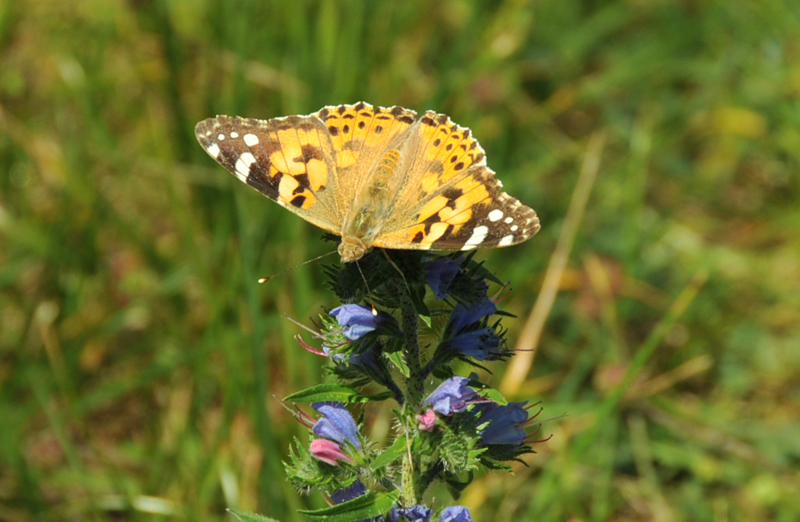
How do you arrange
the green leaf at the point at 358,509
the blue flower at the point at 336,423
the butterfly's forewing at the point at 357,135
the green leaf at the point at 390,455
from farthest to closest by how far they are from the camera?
the butterfly's forewing at the point at 357,135 → the blue flower at the point at 336,423 → the green leaf at the point at 390,455 → the green leaf at the point at 358,509

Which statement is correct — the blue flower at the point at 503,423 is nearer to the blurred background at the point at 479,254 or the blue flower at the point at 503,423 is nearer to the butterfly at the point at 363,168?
the butterfly at the point at 363,168

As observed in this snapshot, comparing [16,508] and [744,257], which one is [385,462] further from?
[744,257]

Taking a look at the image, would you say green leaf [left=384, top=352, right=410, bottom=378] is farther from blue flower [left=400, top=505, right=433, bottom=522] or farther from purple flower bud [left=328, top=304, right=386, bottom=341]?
blue flower [left=400, top=505, right=433, bottom=522]

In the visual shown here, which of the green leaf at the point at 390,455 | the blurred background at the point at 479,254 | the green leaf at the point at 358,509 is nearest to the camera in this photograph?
the green leaf at the point at 358,509

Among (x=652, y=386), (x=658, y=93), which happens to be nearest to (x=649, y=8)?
(x=658, y=93)

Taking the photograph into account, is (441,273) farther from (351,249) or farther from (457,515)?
(457,515)

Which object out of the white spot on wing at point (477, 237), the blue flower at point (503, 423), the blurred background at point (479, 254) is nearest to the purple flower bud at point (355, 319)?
the white spot on wing at point (477, 237)

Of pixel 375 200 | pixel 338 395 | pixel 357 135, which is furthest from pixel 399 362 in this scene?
pixel 357 135
